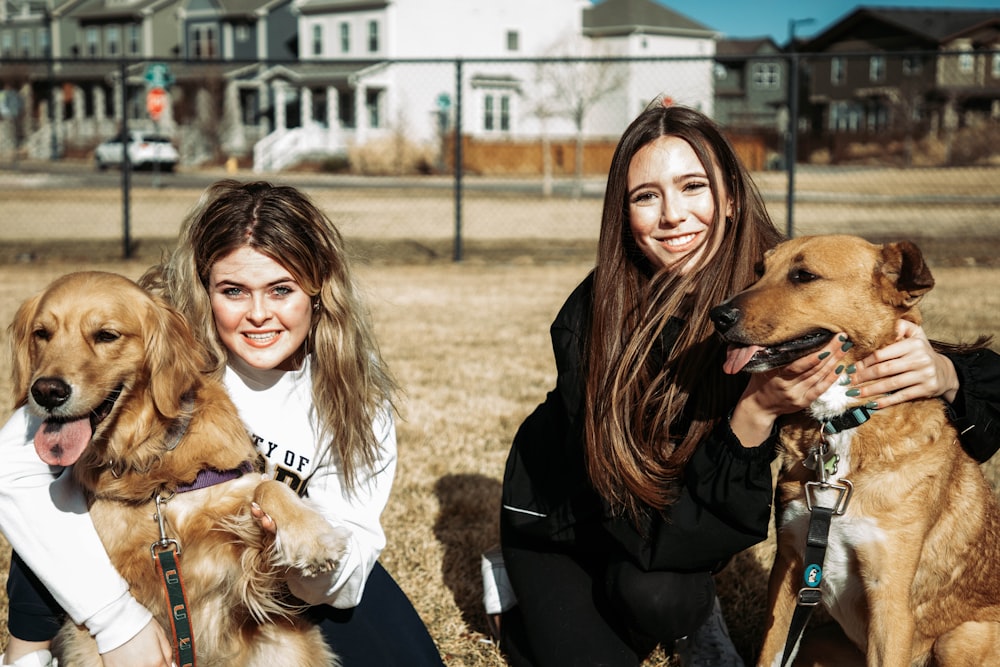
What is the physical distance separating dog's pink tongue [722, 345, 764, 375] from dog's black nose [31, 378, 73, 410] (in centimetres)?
167

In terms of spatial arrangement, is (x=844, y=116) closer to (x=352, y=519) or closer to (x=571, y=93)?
(x=571, y=93)

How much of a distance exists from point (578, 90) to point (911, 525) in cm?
2920

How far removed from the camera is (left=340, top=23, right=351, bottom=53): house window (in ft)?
145

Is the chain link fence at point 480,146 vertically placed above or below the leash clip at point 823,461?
above

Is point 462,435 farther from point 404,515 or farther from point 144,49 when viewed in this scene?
point 144,49

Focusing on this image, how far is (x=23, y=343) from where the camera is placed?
246 cm

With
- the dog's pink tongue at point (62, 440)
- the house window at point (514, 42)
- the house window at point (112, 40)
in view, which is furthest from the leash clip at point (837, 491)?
the house window at point (112, 40)

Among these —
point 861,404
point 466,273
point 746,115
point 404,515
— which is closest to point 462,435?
point 404,515

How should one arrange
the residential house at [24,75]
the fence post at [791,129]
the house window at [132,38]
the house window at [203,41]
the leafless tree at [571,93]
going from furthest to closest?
the house window at [132,38] → the house window at [203,41] → the residential house at [24,75] → the leafless tree at [571,93] → the fence post at [791,129]

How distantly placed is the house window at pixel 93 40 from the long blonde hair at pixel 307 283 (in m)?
58.8

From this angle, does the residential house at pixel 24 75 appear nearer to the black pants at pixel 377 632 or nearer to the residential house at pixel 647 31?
the black pants at pixel 377 632

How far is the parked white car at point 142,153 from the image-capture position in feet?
113

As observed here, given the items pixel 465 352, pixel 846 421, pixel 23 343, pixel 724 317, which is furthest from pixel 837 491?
pixel 465 352

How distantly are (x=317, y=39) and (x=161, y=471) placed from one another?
46543mm
